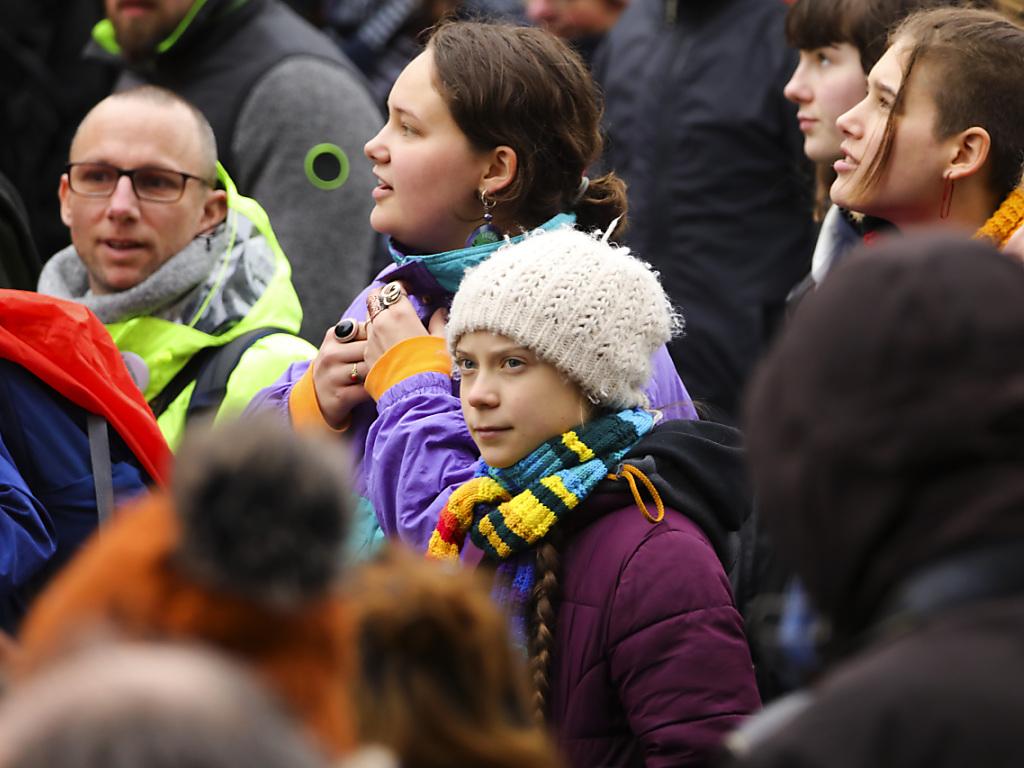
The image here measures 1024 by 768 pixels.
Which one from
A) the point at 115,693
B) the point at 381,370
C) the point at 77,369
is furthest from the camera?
the point at 77,369

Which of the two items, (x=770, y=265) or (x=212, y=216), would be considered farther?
(x=770, y=265)

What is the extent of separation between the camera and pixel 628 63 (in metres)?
6.07

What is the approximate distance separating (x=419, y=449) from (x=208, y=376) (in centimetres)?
127

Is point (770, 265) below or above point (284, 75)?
below

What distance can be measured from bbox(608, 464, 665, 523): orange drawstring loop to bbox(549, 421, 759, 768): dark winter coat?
0.05ft

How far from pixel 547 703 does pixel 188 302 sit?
204 centimetres

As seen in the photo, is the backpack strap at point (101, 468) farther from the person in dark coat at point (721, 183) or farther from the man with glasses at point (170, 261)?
the person in dark coat at point (721, 183)

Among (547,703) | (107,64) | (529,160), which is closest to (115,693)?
(547,703)

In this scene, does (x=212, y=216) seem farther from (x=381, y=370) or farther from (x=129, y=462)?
(x=381, y=370)

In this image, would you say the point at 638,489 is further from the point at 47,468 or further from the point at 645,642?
the point at 47,468

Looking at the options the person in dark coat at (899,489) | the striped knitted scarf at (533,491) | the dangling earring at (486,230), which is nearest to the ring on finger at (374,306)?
the dangling earring at (486,230)

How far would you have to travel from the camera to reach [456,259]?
365 cm

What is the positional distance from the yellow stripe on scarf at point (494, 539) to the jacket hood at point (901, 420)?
4.50ft

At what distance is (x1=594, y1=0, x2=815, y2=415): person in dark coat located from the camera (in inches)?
225
